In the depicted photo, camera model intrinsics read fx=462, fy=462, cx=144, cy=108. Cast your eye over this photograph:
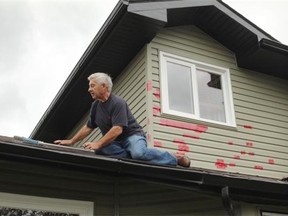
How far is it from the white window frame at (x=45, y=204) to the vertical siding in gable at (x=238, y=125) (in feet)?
7.61

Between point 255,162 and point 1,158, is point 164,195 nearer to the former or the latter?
point 1,158

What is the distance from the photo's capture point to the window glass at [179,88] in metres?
8.06

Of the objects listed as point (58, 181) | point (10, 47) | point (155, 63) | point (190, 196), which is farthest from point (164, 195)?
point (10, 47)

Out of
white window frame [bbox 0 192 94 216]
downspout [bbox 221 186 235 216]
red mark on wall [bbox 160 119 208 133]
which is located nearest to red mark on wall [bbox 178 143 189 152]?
red mark on wall [bbox 160 119 208 133]

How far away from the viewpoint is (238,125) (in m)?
8.48

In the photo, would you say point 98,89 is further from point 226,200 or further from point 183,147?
point 183,147

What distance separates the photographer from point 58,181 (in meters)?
5.26

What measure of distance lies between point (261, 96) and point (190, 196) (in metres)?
4.08

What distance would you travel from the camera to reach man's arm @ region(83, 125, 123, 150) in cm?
522

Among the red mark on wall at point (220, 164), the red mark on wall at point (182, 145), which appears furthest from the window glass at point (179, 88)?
the red mark on wall at point (220, 164)

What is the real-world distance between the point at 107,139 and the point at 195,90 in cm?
336

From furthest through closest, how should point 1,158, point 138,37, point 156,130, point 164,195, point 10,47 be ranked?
point 10,47 < point 138,37 < point 156,130 < point 164,195 < point 1,158

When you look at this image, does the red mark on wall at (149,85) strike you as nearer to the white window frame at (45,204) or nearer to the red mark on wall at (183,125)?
the red mark on wall at (183,125)

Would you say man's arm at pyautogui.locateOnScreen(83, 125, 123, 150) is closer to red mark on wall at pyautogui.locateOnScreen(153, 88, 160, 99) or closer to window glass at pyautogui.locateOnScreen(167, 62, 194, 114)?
red mark on wall at pyautogui.locateOnScreen(153, 88, 160, 99)
